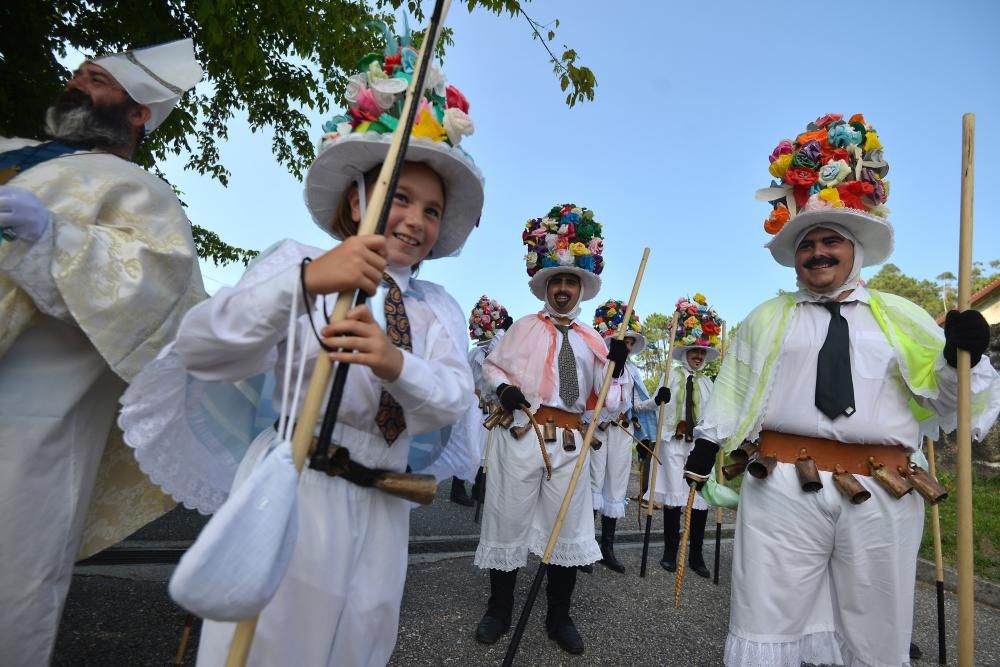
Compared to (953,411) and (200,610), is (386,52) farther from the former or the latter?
(953,411)

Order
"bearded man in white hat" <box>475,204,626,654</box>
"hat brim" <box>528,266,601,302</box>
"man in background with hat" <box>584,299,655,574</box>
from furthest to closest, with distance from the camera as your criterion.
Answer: "man in background with hat" <box>584,299,655,574</box> → "hat brim" <box>528,266,601,302</box> → "bearded man in white hat" <box>475,204,626,654</box>

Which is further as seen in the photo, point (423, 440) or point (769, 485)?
point (769, 485)

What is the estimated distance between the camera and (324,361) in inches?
44.1

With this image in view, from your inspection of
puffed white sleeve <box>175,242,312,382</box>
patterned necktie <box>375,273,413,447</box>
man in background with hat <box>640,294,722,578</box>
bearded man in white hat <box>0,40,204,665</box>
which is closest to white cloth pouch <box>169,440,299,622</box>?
puffed white sleeve <box>175,242,312,382</box>

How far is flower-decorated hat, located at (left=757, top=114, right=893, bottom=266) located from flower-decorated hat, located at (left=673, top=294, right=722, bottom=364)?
3885mm

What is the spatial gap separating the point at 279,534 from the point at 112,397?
61.5 inches

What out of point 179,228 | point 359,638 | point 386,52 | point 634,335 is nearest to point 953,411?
point 359,638

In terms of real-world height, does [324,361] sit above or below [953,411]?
below

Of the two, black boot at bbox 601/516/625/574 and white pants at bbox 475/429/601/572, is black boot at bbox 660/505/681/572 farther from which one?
white pants at bbox 475/429/601/572

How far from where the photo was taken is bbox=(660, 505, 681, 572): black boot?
5.67m

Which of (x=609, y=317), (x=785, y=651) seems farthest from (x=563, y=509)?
(x=609, y=317)

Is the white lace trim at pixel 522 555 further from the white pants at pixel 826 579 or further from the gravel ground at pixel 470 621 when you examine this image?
the white pants at pixel 826 579

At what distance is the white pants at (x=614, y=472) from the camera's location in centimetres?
588

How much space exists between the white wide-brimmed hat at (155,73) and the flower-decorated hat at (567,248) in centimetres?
267
